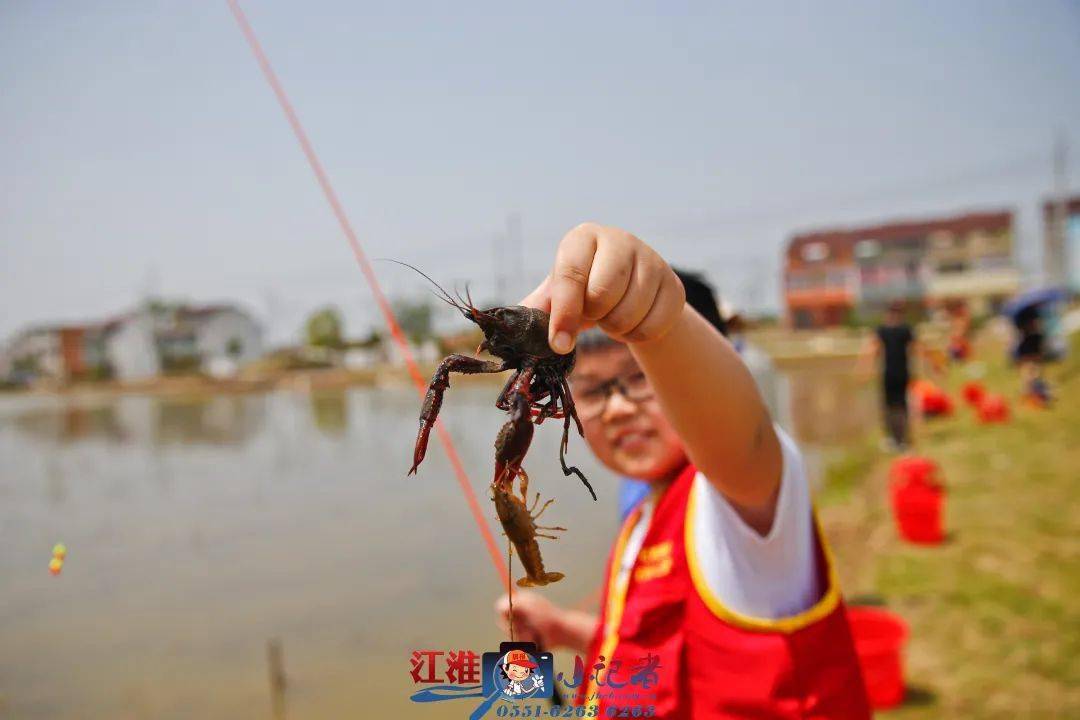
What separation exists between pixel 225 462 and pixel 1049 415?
56.6ft

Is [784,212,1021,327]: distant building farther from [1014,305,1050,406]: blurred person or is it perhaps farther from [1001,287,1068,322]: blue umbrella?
[1014,305,1050,406]: blurred person

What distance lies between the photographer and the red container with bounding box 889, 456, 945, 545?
6.83m

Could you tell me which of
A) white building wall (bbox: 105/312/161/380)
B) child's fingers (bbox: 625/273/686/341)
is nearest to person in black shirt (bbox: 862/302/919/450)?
child's fingers (bbox: 625/273/686/341)

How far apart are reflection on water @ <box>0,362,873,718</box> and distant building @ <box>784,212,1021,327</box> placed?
47648mm

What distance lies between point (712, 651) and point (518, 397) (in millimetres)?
1100

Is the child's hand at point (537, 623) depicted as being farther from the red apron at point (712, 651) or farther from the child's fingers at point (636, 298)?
the child's fingers at point (636, 298)

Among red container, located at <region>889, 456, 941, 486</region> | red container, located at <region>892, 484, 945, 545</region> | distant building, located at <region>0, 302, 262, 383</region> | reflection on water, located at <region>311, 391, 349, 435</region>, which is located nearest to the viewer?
red container, located at <region>892, 484, 945, 545</region>

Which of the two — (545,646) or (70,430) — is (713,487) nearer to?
(545,646)

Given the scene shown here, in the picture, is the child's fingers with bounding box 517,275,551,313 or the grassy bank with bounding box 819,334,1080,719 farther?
the grassy bank with bounding box 819,334,1080,719

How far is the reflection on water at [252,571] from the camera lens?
20.3 feet

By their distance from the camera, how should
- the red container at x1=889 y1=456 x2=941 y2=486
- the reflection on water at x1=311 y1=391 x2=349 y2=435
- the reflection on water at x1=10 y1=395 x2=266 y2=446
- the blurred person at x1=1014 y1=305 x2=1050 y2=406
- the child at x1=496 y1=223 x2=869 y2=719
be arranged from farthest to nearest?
the reflection on water at x1=311 y1=391 x2=349 y2=435 < the reflection on water at x1=10 y1=395 x2=266 y2=446 < the blurred person at x1=1014 y1=305 x2=1050 y2=406 < the red container at x1=889 y1=456 x2=941 y2=486 < the child at x1=496 y1=223 x2=869 y2=719

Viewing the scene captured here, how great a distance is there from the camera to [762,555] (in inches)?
75.0

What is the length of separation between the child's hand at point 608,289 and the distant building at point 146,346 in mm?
43516

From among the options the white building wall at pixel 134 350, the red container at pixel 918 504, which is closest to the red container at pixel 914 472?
the red container at pixel 918 504
